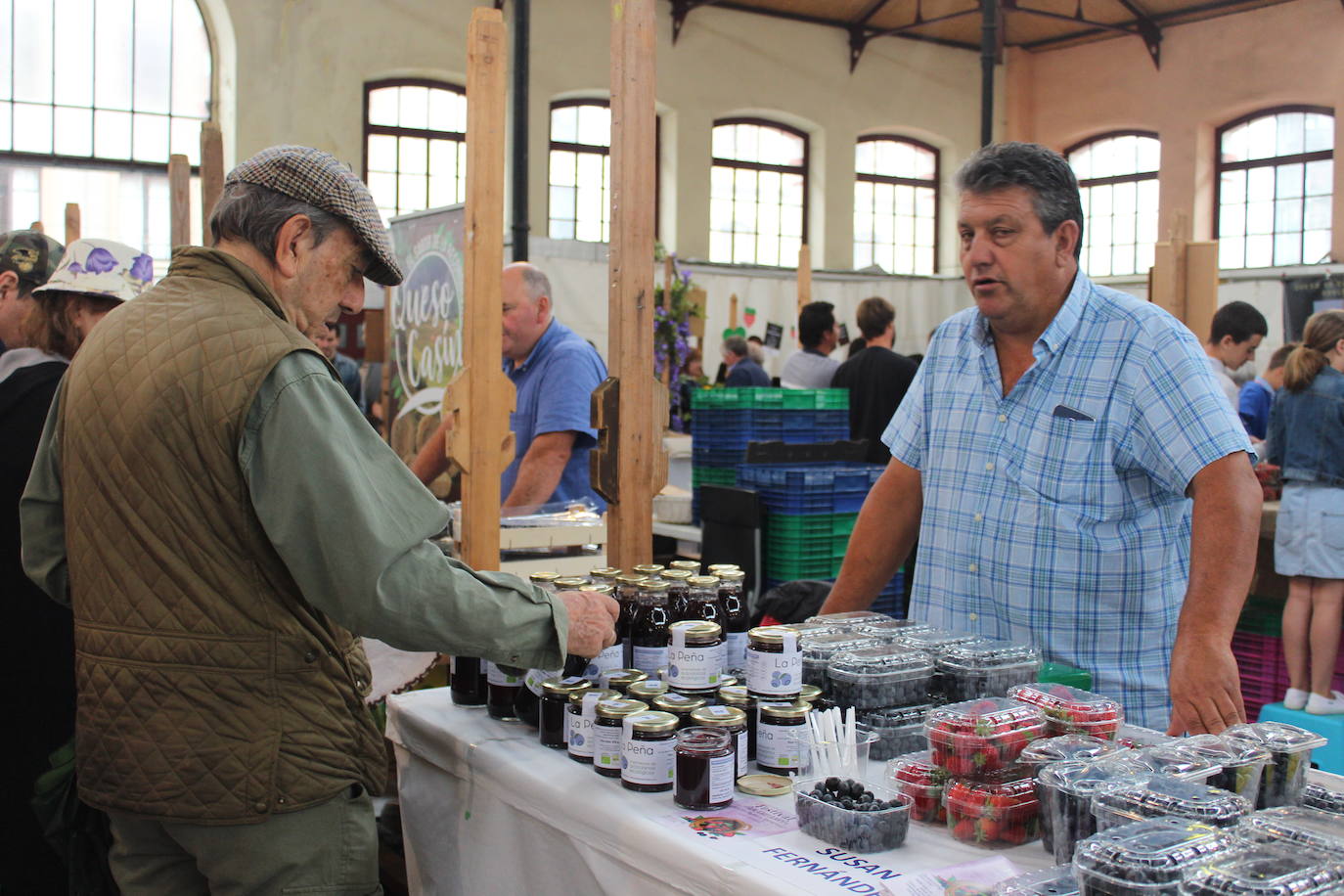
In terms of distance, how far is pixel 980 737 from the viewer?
1.52m

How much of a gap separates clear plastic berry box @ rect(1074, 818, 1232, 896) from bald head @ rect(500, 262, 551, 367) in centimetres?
306

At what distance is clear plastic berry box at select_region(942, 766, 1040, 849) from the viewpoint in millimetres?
1448

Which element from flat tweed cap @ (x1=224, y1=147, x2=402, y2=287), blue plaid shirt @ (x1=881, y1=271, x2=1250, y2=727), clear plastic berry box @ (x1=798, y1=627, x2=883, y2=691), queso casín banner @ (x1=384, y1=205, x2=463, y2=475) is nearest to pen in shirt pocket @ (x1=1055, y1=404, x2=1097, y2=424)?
A: blue plaid shirt @ (x1=881, y1=271, x2=1250, y2=727)

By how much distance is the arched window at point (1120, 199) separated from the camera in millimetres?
15422

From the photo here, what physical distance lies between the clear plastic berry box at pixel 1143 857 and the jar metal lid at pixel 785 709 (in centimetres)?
53

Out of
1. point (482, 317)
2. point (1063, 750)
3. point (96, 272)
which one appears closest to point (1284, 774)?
point (1063, 750)

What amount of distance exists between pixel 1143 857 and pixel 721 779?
0.60m

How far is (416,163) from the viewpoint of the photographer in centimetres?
1347

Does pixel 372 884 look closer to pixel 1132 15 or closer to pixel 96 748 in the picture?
pixel 96 748

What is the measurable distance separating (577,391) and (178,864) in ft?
7.76

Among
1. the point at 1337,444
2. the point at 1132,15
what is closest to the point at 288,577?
the point at 1337,444

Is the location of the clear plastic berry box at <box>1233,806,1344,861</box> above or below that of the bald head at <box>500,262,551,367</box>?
below

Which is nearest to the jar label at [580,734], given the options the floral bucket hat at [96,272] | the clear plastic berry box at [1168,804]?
the clear plastic berry box at [1168,804]

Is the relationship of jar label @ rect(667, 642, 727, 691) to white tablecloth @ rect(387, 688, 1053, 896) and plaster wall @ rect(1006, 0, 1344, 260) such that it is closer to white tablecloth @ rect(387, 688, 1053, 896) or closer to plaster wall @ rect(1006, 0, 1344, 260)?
white tablecloth @ rect(387, 688, 1053, 896)
